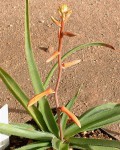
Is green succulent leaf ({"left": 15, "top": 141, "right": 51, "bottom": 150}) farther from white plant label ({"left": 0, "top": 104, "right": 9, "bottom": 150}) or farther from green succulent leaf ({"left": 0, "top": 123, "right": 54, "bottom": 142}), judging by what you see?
white plant label ({"left": 0, "top": 104, "right": 9, "bottom": 150})

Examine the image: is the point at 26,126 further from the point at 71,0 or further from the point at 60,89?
the point at 71,0

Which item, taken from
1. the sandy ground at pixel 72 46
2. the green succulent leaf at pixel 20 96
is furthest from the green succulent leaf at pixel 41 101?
the sandy ground at pixel 72 46

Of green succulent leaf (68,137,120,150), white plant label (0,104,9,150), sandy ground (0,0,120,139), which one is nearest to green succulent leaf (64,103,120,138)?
green succulent leaf (68,137,120,150)

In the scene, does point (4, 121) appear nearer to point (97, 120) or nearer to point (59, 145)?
point (59, 145)

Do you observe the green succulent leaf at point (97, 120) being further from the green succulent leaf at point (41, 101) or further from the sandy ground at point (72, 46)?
the sandy ground at point (72, 46)

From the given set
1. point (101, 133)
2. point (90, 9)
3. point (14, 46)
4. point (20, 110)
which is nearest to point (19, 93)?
point (101, 133)
